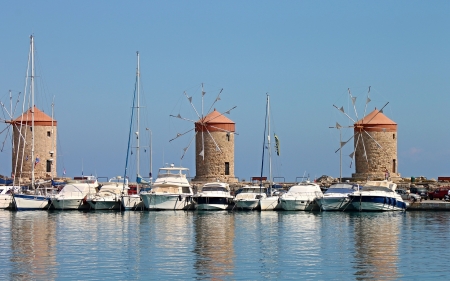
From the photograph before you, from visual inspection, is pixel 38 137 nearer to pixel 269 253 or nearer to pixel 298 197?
pixel 298 197

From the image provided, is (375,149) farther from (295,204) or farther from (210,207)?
(210,207)

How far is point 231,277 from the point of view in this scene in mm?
20828

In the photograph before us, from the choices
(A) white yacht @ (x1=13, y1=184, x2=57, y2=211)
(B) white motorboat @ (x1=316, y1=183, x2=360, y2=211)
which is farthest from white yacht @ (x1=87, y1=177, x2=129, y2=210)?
(B) white motorboat @ (x1=316, y1=183, x2=360, y2=211)

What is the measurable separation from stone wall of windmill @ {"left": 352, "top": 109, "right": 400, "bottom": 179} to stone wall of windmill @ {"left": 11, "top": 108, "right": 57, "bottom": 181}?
19.6m

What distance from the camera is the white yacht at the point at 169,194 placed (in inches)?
1641

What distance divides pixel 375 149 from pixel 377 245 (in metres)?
26.4

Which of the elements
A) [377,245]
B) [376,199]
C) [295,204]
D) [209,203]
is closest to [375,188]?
[376,199]

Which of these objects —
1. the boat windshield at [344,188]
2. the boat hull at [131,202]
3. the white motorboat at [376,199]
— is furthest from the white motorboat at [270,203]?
the boat hull at [131,202]

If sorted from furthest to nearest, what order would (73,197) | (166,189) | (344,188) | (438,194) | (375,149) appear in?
(375,149) → (438,194) → (73,197) → (344,188) → (166,189)

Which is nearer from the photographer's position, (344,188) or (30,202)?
(30,202)

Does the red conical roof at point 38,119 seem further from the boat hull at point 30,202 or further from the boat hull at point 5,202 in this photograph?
the boat hull at point 30,202

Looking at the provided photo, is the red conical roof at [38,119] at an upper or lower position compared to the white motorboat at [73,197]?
upper

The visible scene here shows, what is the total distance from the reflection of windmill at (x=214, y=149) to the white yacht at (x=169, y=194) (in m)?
10.3

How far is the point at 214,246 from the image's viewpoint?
2695 centimetres
